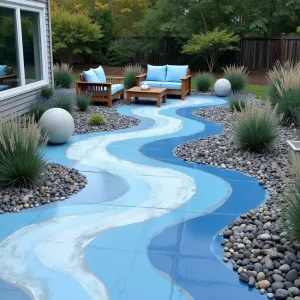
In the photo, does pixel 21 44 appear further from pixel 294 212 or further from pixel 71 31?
pixel 71 31

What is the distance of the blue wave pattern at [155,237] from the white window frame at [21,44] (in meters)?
2.32

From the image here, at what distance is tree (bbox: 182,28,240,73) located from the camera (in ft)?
49.8

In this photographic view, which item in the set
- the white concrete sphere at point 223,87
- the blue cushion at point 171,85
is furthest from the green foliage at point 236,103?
the white concrete sphere at point 223,87

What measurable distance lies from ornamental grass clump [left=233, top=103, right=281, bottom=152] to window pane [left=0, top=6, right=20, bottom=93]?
399cm

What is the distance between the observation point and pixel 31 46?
764 cm

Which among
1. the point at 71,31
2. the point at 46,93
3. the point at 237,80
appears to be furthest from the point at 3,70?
the point at 71,31

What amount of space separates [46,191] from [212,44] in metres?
12.7

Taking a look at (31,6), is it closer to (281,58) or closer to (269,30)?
(281,58)

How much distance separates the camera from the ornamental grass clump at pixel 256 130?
16.8 ft

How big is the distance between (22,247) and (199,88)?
30.6ft

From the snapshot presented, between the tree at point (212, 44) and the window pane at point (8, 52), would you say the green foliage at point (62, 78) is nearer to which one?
the window pane at point (8, 52)

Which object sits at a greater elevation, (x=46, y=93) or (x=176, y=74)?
(x=176, y=74)

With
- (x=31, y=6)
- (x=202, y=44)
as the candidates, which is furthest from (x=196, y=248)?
(x=202, y=44)

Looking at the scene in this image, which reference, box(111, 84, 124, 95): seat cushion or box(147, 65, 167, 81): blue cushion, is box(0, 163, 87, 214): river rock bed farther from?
box(147, 65, 167, 81): blue cushion
